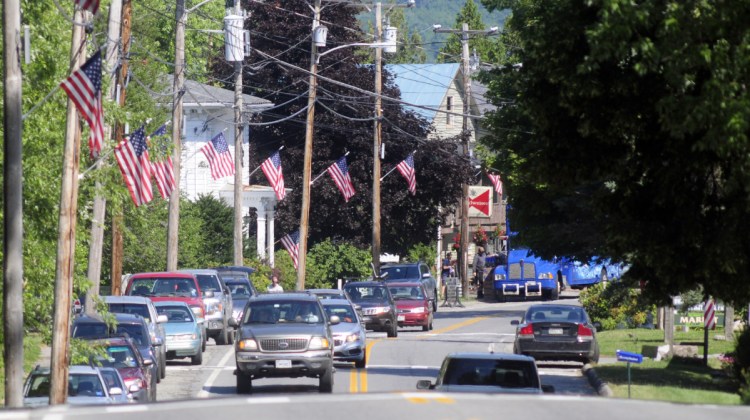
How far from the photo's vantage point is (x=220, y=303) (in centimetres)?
3547

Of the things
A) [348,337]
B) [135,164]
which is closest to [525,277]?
[348,337]

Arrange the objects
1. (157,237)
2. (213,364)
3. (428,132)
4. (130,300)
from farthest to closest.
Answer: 1. (428,132)
2. (157,237)
3. (213,364)
4. (130,300)

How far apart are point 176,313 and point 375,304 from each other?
876 centimetres

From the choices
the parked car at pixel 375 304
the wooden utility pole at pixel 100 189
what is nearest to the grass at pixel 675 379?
the parked car at pixel 375 304

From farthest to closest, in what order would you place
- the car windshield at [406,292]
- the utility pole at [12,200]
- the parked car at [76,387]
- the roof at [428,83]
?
the roof at [428,83]
the car windshield at [406,292]
the parked car at [76,387]
the utility pole at [12,200]

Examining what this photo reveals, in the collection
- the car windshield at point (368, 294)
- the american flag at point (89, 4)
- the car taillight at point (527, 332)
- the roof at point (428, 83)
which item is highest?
the roof at point (428, 83)

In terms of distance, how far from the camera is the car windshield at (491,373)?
716 inches

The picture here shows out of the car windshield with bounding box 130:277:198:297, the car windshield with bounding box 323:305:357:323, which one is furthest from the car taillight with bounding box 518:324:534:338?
the car windshield with bounding box 130:277:198:297

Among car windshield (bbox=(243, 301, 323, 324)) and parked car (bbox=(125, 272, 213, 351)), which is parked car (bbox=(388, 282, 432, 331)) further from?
car windshield (bbox=(243, 301, 323, 324))

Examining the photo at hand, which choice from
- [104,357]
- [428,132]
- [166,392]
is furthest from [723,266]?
[428,132]

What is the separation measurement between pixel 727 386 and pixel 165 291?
15675 millimetres

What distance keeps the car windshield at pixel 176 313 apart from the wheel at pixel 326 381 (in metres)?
7.28

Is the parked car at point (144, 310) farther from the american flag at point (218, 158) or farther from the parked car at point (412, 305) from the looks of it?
the american flag at point (218, 158)

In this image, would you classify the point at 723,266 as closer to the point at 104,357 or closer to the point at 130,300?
the point at 104,357
